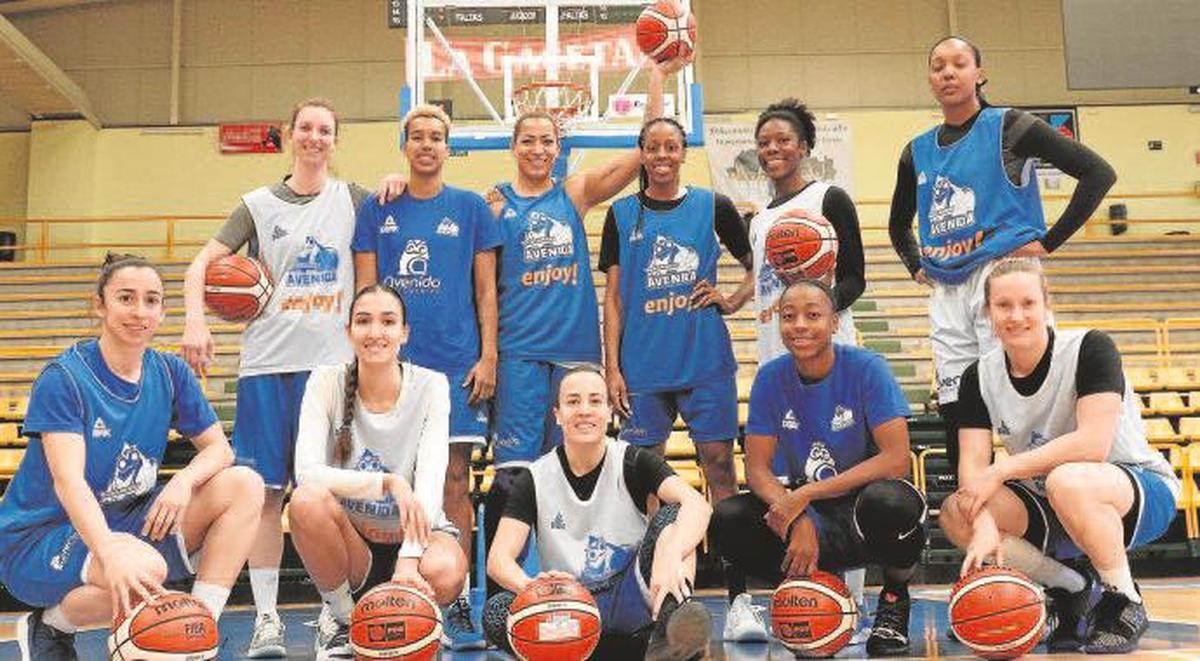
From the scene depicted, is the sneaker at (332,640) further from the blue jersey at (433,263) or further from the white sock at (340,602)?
→ the blue jersey at (433,263)

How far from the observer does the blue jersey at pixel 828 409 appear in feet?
11.0

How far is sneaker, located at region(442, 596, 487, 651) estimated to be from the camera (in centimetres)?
357

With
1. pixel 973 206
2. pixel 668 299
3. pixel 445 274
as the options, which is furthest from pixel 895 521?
pixel 445 274

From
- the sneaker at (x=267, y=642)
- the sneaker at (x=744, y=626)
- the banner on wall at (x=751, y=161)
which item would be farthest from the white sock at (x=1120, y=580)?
the banner on wall at (x=751, y=161)

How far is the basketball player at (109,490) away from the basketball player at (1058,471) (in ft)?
6.73

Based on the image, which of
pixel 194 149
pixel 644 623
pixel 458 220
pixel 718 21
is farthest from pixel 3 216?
pixel 644 623

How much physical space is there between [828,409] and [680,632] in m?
1.03

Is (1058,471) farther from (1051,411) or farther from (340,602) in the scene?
(340,602)

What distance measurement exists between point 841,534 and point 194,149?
46.1 ft

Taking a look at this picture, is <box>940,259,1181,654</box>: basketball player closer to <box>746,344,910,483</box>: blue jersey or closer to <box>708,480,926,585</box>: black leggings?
<box>708,480,926,585</box>: black leggings

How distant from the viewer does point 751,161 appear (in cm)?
1330

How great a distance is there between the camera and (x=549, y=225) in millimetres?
4062

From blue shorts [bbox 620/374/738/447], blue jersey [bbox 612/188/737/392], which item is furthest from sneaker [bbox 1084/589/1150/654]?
blue jersey [bbox 612/188/737/392]

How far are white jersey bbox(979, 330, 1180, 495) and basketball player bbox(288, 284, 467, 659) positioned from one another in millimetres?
1612
